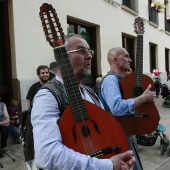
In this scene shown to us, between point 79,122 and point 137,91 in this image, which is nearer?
point 79,122

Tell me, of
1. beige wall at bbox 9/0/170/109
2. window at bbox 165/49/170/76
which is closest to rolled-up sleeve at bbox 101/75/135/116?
beige wall at bbox 9/0/170/109

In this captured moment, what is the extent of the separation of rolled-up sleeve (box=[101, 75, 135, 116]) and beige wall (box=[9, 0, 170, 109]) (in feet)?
11.2

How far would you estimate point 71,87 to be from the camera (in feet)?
4.45

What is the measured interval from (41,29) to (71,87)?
514 centimetres

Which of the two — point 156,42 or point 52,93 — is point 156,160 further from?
point 156,42

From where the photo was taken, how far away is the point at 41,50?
618 centimetres

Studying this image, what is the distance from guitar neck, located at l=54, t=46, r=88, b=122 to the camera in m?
1.34

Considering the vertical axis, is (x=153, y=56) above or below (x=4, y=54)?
above

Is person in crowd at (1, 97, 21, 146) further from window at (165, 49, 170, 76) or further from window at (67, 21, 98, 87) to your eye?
window at (165, 49, 170, 76)

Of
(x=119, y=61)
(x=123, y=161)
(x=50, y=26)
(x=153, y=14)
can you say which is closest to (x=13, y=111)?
(x=119, y=61)

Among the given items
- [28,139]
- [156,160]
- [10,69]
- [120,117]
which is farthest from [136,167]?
[10,69]

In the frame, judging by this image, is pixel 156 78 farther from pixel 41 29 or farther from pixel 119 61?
pixel 119 61

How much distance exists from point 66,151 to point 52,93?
315mm

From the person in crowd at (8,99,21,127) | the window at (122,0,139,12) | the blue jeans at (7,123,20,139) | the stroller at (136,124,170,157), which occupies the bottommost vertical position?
the stroller at (136,124,170,157)
